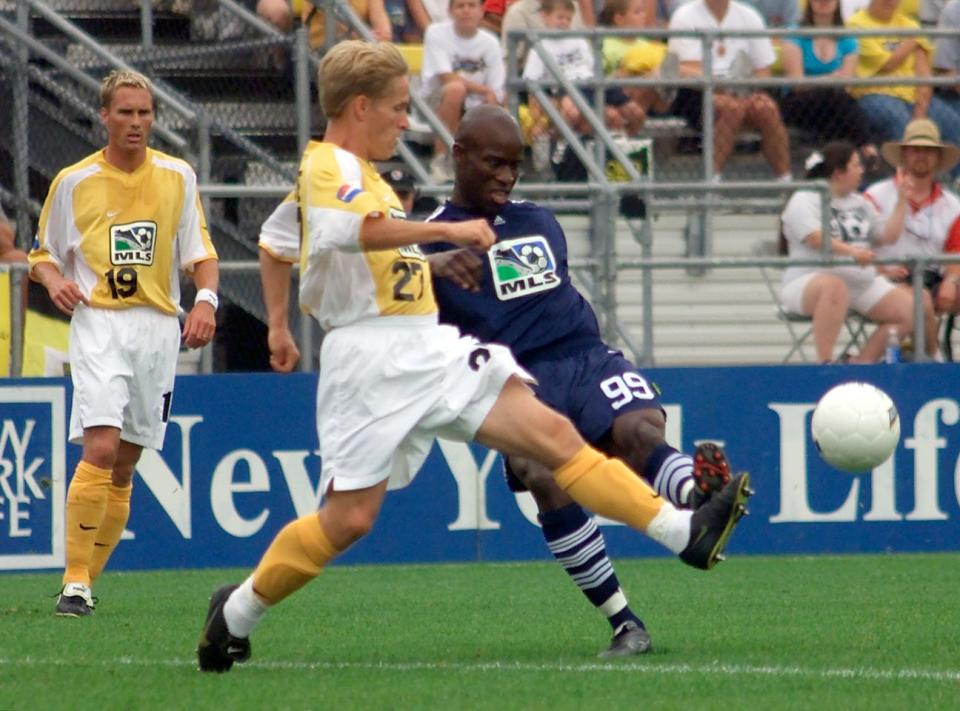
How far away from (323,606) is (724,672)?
313 centimetres

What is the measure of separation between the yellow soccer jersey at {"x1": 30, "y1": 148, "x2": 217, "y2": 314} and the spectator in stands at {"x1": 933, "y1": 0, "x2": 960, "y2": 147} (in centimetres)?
819

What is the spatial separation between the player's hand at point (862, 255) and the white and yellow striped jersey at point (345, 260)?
6095 millimetres

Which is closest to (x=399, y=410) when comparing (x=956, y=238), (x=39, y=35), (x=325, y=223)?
(x=325, y=223)

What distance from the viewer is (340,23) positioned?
13859 mm

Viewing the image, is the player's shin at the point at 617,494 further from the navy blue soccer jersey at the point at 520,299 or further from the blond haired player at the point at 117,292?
the blond haired player at the point at 117,292

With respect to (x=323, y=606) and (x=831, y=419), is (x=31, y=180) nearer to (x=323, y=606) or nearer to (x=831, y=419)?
(x=323, y=606)

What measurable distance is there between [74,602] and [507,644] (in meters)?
2.24

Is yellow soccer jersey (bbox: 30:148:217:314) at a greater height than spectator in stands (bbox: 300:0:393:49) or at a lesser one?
lesser

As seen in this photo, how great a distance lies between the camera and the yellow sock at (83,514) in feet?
27.0

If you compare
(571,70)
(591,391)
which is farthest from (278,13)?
(591,391)

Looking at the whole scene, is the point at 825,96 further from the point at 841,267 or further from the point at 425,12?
the point at 425,12

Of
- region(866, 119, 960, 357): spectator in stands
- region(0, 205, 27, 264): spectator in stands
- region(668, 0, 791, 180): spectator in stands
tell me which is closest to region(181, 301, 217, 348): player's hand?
region(0, 205, 27, 264): spectator in stands

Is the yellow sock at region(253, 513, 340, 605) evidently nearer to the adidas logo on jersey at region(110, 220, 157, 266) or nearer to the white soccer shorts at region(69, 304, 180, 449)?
the white soccer shorts at region(69, 304, 180, 449)

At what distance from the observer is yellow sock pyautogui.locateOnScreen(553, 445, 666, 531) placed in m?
5.81
